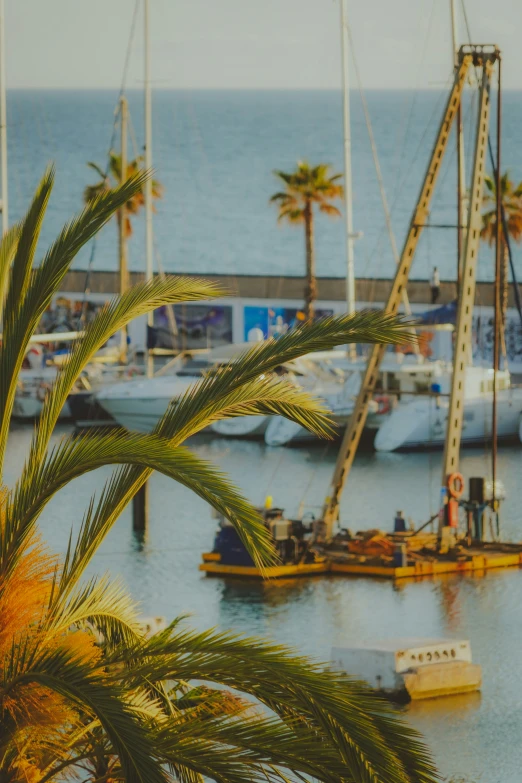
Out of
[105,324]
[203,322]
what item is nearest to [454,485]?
[105,324]

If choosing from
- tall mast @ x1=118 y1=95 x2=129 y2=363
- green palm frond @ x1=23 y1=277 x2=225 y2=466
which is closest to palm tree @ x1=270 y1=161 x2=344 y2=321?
tall mast @ x1=118 y1=95 x2=129 y2=363

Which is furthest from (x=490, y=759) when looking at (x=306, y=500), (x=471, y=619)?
(x=306, y=500)

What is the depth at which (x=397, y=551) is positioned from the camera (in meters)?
Result: 29.9

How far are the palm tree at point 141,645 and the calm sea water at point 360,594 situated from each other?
1409mm

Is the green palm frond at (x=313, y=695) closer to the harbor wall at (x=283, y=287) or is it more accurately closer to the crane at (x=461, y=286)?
the crane at (x=461, y=286)

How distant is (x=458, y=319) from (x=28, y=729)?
20.8 m

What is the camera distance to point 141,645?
11367mm

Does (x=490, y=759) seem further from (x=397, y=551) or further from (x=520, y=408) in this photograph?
(x=520, y=408)

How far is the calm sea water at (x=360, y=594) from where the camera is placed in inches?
821

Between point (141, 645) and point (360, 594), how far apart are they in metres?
17.9

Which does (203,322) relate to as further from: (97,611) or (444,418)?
(97,611)

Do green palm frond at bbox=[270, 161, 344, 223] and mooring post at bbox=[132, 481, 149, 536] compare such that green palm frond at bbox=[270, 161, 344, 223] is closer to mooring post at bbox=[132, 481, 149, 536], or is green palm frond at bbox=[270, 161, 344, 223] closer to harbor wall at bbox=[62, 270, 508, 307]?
harbor wall at bbox=[62, 270, 508, 307]

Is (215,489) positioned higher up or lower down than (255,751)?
higher up

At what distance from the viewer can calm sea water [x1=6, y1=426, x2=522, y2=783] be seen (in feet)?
68.4
